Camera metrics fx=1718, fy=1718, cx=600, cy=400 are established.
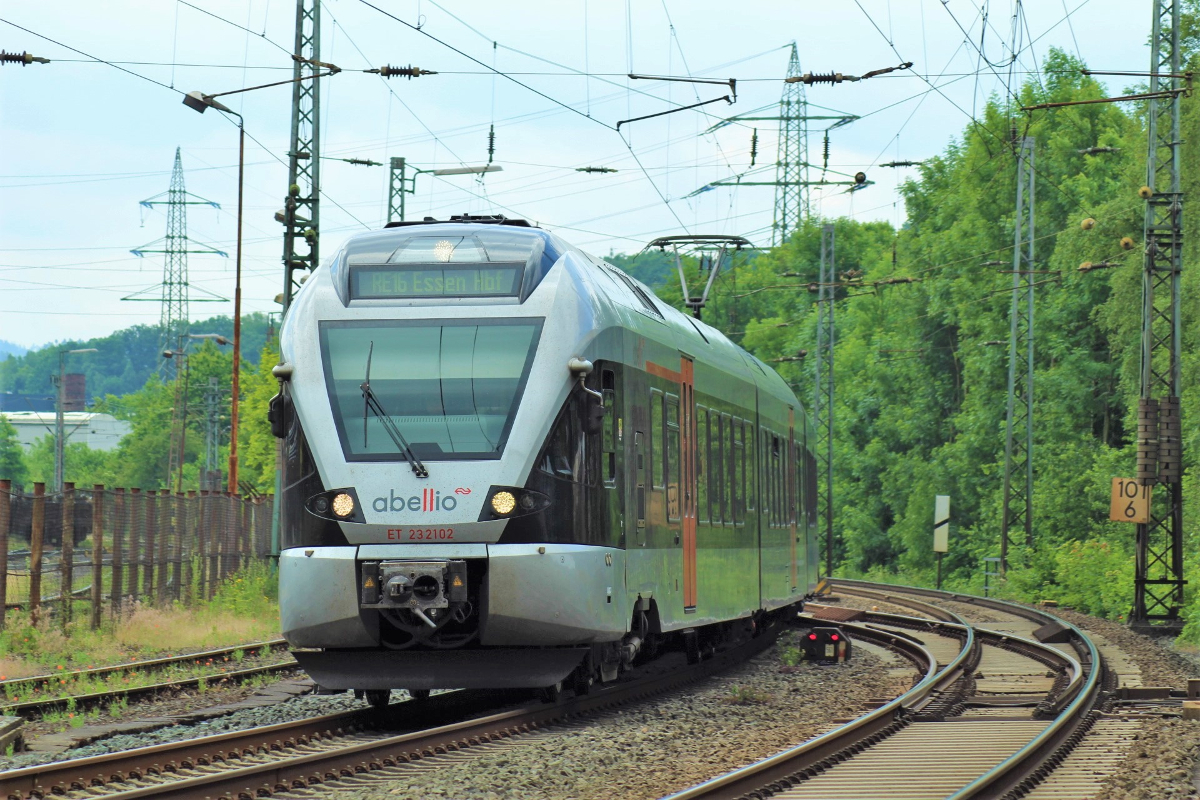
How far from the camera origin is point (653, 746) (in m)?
11.9

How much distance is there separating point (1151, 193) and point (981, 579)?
2274 centimetres

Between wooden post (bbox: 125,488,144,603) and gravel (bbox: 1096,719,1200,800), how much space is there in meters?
13.6

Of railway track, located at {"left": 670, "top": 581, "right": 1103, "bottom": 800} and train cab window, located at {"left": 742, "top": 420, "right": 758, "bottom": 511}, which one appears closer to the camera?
railway track, located at {"left": 670, "top": 581, "right": 1103, "bottom": 800}

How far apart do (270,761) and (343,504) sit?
6.70 ft

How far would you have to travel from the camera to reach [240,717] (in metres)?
13.4

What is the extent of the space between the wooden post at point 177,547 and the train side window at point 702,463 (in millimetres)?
10132

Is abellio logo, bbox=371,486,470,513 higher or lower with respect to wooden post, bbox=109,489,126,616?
higher

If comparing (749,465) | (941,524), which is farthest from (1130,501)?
(941,524)

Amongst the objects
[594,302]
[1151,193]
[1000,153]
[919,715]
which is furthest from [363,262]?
[1000,153]

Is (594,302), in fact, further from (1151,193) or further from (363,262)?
(1151,193)

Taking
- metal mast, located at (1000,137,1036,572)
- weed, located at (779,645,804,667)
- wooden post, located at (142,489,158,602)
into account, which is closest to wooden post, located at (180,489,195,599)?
wooden post, located at (142,489,158,602)

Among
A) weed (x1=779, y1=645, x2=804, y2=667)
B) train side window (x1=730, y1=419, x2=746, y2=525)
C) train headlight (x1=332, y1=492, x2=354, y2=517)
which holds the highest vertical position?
train side window (x1=730, y1=419, x2=746, y2=525)

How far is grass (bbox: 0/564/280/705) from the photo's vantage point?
16.8 metres

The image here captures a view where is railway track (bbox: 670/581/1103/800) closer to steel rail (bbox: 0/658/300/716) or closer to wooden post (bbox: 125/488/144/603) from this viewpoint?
steel rail (bbox: 0/658/300/716)
